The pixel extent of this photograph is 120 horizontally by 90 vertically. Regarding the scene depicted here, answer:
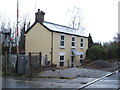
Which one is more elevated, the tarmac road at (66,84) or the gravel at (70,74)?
the gravel at (70,74)

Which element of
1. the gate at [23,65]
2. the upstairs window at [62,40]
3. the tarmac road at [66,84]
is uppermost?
the upstairs window at [62,40]

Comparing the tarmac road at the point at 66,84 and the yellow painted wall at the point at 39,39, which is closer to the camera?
the tarmac road at the point at 66,84

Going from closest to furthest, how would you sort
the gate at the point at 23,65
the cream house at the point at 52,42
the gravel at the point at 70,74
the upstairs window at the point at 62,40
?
the gravel at the point at 70,74 < the gate at the point at 23,65 < the cream house at the point at 52,42 < the upstairs window at the point at 62,40

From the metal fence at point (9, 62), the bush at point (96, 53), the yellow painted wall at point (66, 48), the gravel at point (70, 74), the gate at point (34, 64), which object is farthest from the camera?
the bush at point (96, 53)

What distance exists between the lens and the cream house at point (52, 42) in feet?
90.7

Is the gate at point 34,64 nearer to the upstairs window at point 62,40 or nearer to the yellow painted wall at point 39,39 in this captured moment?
the yellow painted wall at point 39,39

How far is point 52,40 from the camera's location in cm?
2742

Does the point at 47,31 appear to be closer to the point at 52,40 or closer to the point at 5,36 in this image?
the point at 52,40

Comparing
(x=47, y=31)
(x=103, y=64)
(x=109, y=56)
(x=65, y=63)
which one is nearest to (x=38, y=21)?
(x=47, y=31)

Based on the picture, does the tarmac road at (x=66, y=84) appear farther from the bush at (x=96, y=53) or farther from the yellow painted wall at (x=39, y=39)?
the bush at (x=96, y=53)

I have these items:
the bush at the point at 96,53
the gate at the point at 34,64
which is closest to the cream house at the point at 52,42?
the bush at the point at 96,53

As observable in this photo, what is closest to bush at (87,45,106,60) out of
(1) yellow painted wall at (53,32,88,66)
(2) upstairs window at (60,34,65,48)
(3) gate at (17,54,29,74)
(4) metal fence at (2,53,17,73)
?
(1) yellow painted wall at (53,32,88,66)

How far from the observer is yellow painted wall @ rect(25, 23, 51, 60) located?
27719mm

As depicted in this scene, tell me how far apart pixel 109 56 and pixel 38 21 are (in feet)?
Result: 42.9
